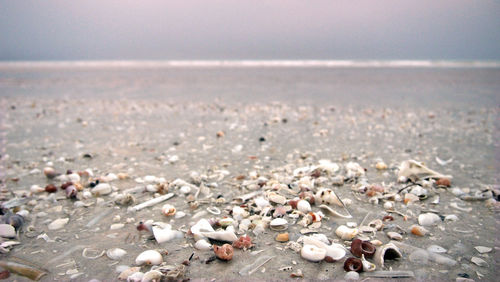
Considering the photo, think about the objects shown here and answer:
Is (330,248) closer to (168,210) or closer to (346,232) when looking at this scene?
(346,232)

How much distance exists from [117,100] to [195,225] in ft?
33.1

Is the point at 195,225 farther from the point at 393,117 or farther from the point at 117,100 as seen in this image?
the point at 117,100

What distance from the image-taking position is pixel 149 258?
90.0 inches

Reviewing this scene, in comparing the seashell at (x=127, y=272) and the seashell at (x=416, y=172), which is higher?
the seashell at (x=416, y=172)

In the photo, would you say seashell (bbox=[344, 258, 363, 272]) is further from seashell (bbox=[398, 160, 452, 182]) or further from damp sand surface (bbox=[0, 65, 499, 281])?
seashell (bbox=[398, 160, 452, 182])

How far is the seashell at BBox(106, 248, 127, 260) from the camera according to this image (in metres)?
2.39

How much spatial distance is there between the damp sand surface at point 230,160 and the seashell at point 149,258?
0.05m

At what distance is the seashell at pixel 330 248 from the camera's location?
2.30 meters

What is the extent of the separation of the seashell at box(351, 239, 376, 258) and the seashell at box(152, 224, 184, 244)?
1.37 metres

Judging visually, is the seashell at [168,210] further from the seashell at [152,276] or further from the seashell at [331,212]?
the seashell at [331,212]

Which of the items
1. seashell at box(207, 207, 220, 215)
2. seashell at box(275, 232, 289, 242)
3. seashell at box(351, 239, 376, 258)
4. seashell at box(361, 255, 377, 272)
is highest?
seashell at box(351, 239, 376, 258)

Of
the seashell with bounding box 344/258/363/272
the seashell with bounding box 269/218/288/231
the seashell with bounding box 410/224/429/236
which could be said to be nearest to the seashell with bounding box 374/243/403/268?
the seashell with bounding box 344/258/363/272

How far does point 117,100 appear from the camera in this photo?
38.0 ft

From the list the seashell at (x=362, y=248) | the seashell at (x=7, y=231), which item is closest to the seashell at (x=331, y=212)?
the seashell at (x=362, y=248)
